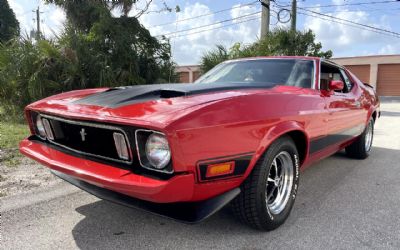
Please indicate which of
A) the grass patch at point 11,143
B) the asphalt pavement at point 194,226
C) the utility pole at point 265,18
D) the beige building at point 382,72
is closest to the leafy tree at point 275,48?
the utility pole at point 265,18

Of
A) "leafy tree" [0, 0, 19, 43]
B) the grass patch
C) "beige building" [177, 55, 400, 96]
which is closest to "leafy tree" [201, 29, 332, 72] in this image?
the grass patch

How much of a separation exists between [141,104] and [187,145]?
0.55 meters

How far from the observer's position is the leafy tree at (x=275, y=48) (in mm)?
12445

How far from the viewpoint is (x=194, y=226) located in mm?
2689

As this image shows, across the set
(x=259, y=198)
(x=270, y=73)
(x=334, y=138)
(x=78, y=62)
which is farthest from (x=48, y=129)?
(x=78, y=62)

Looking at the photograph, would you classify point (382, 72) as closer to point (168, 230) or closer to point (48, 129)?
point (168, 230)

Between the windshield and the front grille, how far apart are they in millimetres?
1671

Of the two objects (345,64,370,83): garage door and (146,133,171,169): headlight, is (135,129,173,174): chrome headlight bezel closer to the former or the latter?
(146,133,171,169): headlight

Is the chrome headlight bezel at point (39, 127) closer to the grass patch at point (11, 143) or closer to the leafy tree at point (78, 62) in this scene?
the grass patch at point (11, 143)

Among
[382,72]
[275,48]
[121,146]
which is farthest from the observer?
[382,72]

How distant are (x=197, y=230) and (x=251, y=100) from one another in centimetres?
105

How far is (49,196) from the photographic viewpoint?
3.31m

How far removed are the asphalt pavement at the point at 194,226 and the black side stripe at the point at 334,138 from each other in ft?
1.61

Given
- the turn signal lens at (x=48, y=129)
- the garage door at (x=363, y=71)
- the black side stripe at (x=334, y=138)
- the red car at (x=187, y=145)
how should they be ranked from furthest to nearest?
1. the garage door at (x=363, y=71)
2. the black side stripe at (x=334, y=138)
3. the turn signal lens at (x=48, y=129)
4. the red car at (x=187, y=145)
